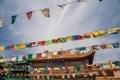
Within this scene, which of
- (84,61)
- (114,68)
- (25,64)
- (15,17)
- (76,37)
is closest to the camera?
(15,17)

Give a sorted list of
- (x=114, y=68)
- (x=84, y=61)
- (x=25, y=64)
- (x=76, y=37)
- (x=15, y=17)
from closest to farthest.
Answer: (x=15, y=17)
(x=76, y=37)
(x=114, y=68)
(x=84, y=61)
(x=25, y=64)

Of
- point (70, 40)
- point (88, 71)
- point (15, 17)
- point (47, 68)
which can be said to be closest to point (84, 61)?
point (88, 71)

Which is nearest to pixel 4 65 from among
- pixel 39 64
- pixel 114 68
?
pixel 39 64

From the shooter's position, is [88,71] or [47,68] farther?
[47,68]

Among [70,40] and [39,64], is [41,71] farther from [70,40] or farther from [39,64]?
[70,40]

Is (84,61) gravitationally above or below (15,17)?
below

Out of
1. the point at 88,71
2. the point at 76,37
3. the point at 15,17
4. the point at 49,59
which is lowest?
the point at 88,71

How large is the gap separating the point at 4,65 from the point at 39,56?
20.1 feet

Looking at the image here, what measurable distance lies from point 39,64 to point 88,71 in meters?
8.86

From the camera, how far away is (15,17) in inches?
622

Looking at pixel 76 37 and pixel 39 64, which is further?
pixel 39 64

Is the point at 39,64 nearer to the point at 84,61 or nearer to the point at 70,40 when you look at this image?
the point at 84,61

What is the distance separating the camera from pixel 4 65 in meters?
26.0

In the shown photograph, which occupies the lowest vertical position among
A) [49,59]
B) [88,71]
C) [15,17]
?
[88,71]
